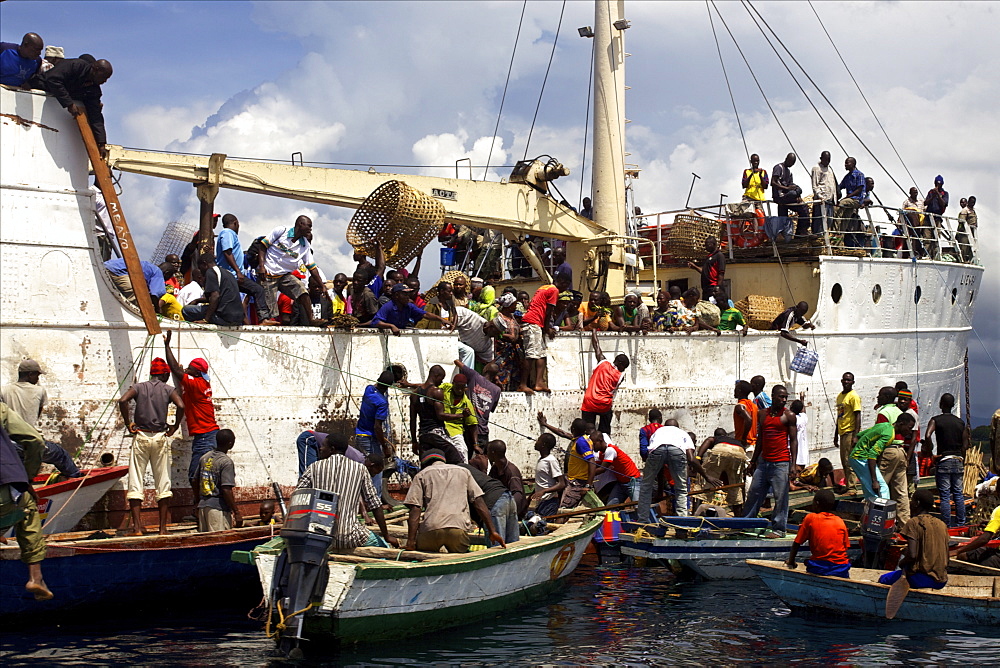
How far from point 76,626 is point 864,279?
15.4 meters

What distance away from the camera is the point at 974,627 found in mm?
10430

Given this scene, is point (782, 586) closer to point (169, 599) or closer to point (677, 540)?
point (677, 540)

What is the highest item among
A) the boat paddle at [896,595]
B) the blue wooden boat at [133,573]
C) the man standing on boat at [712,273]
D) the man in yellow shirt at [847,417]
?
the man standing on boat at [712,273]

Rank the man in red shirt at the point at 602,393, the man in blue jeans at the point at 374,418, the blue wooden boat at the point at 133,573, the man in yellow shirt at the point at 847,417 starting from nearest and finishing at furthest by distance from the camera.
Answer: the blue wooden boat at the point at 133,573 < the man in blue jeans at the point at 374,418 < the man in red shirt at the point at 602,393 < the man in yellow shirt at the point at 847,417

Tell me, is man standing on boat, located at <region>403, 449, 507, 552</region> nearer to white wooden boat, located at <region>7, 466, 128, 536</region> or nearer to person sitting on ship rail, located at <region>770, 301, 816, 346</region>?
white wooden boat, located at <region>7, 466, 128, 536</region>

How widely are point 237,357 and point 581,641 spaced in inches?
216

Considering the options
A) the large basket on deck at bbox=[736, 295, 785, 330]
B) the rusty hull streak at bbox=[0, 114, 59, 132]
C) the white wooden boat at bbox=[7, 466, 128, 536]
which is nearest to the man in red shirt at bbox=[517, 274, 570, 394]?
the large basket on deck at bbox=[736, 295, 785, 330]

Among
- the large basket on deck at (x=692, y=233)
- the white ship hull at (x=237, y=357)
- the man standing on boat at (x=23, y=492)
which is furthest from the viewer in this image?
the large basket on deck at (x=692, y=233)

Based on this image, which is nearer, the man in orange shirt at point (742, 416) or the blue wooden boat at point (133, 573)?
the blue wooden boat at point (133, 573)

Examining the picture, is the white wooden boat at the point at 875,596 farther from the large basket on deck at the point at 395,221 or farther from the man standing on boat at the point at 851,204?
the man standing on boat at the point at 851,204

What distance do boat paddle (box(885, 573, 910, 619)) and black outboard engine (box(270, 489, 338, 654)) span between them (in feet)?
17.8

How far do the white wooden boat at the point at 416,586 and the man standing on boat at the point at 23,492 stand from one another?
169 cm

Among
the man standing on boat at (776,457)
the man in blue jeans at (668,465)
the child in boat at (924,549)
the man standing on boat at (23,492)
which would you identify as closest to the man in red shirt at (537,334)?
the man in blue jeans at (668,465)

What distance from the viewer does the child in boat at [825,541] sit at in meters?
10.8
